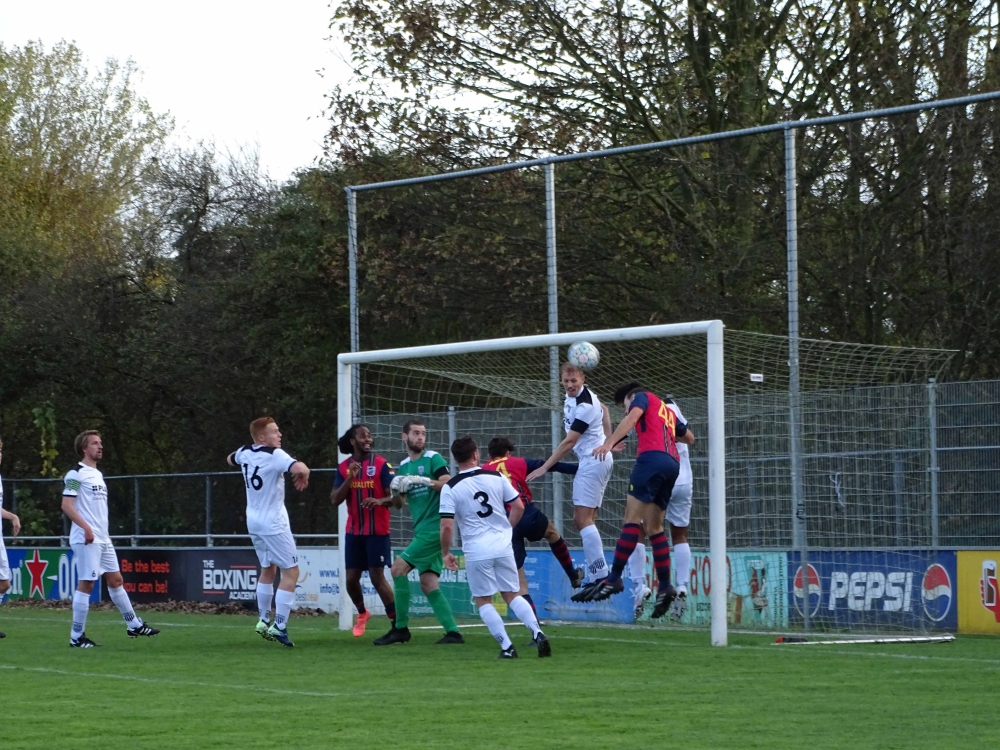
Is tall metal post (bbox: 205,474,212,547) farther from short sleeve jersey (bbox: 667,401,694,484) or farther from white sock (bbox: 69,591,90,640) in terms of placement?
short sleeve jersey (bbox: 667,401,694,484)

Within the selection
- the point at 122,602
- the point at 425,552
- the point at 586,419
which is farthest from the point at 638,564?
the point at 122,602

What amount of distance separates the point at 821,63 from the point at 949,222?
5.51 m

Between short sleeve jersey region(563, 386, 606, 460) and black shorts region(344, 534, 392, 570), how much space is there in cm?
194

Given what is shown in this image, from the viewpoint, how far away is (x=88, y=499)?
46.9 feet

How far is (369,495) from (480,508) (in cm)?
229

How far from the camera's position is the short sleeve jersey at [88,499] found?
1424 centimetres

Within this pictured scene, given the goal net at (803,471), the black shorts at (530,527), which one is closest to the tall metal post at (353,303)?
the goal net at (803,471)

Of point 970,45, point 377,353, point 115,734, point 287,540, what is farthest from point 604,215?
point 115,734

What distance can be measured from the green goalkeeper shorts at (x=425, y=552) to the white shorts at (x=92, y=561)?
2.90 m

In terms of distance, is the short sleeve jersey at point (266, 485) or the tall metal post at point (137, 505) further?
the tall metal post at point (137, 505)

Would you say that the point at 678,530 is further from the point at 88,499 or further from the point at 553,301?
the point at 88,499

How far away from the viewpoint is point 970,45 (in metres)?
21.2

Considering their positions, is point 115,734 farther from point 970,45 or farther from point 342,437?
point 970,45

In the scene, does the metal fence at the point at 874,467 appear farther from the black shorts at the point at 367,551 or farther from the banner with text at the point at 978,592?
the black shorts at the point at 367,551
